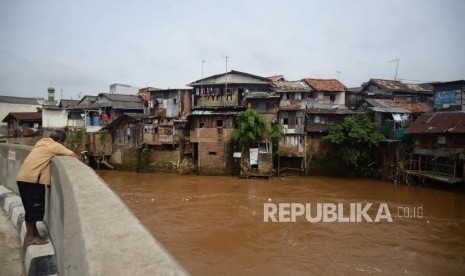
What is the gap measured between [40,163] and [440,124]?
87.4 ft

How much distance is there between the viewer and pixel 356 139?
25.5 m

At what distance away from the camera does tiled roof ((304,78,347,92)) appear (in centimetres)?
3080

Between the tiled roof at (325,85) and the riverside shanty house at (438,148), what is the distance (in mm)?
8590

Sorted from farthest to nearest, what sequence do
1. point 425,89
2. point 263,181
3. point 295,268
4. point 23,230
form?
point 425,89, point 263,181, point 295,268, point 23,230

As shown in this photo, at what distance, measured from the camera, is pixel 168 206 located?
1786 cm

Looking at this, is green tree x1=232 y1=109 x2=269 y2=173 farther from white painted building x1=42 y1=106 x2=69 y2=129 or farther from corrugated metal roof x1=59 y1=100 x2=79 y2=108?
corrugated metal roof x1=59 y1=100 x2=79 y2=108

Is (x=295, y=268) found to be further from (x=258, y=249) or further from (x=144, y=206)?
(x=144, y=206)

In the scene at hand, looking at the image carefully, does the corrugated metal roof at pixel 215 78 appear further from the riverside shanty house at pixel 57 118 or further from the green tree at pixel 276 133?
the riverside shanty house at pixel 57 118

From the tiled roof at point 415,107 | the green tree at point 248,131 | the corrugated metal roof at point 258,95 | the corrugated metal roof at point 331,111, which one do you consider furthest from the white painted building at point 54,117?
the tiled roof at point 415,107

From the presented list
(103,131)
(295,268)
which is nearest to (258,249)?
(295,268)

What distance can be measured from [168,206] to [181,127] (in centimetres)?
1213

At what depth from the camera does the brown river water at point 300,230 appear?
419 inches

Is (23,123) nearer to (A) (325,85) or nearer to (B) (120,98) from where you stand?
(B) (120,98)

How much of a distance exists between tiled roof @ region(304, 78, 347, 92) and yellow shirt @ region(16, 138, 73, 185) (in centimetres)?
2906
